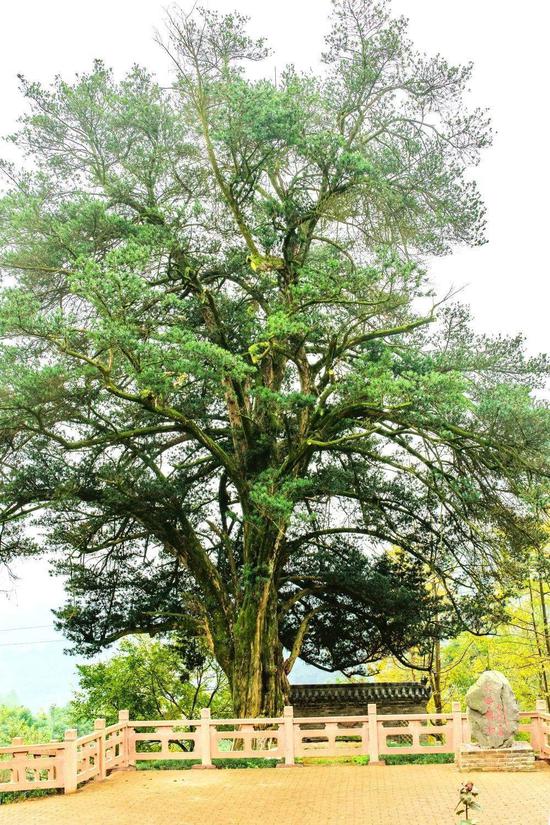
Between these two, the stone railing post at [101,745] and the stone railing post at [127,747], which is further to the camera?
the stone railing post at [127,747]

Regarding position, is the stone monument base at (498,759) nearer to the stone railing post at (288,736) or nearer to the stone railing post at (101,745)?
the stone railing post at (288,736)

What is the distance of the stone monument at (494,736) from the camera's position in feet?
42.2

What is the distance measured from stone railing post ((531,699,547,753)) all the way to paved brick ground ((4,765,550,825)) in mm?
1273

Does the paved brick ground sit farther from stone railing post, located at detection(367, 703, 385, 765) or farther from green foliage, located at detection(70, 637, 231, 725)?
green foliage, located at detection(70, 637, 231, 725)

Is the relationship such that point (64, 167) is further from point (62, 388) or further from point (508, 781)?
point (508, 781)

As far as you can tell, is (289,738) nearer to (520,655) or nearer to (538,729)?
(538,729)

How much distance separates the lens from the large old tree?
1436cm

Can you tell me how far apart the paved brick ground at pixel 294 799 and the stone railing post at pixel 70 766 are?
172 mm

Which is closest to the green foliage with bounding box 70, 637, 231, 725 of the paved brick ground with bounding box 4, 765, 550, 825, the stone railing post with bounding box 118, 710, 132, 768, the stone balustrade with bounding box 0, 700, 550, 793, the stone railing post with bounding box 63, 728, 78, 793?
the stone railing post with bounding box 118, 710, 132, 768

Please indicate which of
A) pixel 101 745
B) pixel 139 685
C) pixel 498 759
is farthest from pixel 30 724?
pixel 498 759

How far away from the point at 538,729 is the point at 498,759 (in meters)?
1.47

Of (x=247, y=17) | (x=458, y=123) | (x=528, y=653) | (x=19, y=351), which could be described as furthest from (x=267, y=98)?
(x=528, y=653)

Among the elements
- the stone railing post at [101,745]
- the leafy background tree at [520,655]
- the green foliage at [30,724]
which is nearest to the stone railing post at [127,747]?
the stone railing post at [101,745]

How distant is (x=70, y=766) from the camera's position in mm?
12250
